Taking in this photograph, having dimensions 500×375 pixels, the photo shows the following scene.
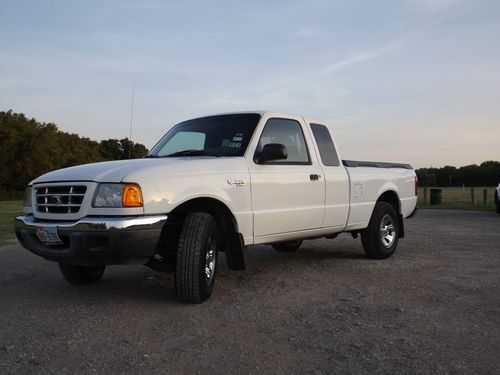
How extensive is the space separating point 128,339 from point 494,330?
2.84 meters

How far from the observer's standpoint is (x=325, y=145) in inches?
271

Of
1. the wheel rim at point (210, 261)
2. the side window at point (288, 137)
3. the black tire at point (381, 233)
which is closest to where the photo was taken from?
the wheel rim at point (210, 261)

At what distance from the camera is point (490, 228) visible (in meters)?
12.2

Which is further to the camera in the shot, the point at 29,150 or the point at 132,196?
the point at 29,150

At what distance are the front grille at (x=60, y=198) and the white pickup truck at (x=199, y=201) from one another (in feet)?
0.04

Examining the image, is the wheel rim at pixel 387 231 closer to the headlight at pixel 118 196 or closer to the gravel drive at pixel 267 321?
the gravel drive at pixel 267 321

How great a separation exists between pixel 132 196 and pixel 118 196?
0.12 m

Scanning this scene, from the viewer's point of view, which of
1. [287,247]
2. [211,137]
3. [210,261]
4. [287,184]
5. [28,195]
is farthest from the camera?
[287,247]

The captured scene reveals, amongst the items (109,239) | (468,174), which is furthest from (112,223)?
(468,174)

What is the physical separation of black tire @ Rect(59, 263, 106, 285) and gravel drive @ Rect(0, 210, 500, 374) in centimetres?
13

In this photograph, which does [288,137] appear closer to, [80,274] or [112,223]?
[112,223]

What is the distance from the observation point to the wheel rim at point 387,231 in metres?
7.68

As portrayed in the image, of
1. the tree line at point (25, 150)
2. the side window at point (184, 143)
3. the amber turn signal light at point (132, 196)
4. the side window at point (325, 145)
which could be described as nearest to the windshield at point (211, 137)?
the side window at point (184, 143)

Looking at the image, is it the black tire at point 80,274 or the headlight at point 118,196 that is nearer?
the headlight at point 118,196
